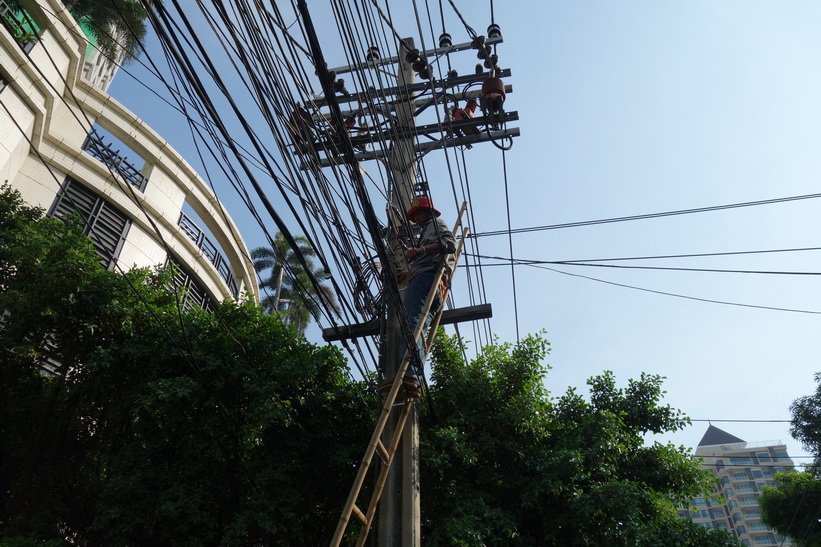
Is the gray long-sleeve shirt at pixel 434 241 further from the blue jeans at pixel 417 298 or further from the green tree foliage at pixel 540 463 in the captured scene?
the green tree foliage at pixel 540 463

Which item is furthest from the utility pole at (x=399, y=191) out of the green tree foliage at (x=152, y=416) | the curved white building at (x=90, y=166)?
the curved white building at (x=90, y=166)

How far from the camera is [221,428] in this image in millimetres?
6434

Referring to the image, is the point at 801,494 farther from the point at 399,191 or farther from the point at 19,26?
the point at 19,26

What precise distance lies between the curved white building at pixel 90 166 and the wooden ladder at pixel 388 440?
4.58m

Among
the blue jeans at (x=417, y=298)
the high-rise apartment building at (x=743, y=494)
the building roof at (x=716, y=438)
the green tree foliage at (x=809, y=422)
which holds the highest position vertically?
the building roof at (x=716, y=438)

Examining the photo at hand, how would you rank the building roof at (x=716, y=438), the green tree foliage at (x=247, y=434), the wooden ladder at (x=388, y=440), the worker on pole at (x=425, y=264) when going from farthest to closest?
the building roof at (x=716, y=438), the green tree foliage at (x=247, y=434), the worker on pole at (x=425, y=264), the wooden ladder at (x=388, y=440)

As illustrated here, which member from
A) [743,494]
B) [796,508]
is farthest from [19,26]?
[743,494]

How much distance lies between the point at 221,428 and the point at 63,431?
1896mm

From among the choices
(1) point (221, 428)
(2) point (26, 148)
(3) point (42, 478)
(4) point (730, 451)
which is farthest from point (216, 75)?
(4) point (730, 451)

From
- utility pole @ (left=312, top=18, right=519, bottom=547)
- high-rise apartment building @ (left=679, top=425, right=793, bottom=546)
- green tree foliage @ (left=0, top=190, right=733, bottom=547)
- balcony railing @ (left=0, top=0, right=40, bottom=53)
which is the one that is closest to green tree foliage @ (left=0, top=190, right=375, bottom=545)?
green tree foliage @ (left=0, top=190, right=733, bottom=547)

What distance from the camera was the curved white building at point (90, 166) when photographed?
398 inches

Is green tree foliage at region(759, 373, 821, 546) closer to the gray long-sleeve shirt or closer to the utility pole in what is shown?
the utility pole

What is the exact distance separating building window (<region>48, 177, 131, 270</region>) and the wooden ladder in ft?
25.3

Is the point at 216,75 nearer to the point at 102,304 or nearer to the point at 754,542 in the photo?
the point at 102,304
